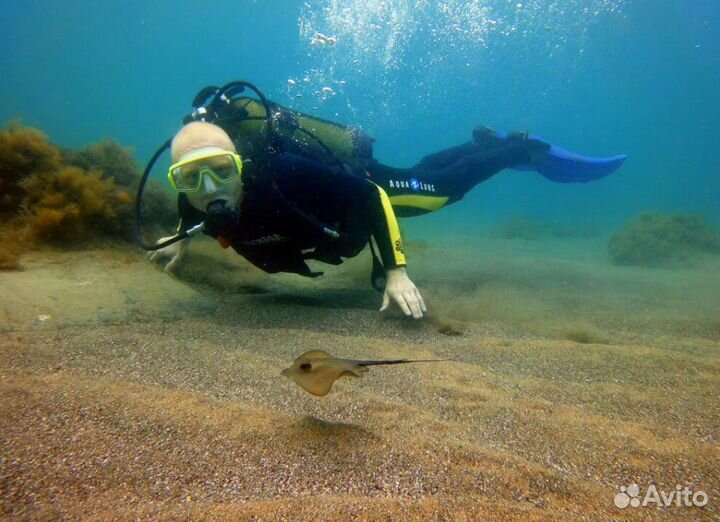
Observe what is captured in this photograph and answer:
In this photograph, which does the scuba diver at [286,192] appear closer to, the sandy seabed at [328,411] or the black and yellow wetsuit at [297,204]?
the black and yellow wetsuit at [297,204]

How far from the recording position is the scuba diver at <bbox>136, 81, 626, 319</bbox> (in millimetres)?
3576

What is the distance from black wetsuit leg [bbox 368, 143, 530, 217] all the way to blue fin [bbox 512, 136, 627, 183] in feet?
1.75

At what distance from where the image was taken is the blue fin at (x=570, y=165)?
8034 mm

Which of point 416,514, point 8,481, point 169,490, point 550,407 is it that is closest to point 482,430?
point 550,407

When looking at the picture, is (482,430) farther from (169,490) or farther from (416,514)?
(169,490)

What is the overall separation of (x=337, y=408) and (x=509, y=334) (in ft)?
7.79

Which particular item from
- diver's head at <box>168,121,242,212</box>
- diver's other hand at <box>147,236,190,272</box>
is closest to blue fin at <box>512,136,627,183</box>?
diver's head at <box>168,121,242,212</box>

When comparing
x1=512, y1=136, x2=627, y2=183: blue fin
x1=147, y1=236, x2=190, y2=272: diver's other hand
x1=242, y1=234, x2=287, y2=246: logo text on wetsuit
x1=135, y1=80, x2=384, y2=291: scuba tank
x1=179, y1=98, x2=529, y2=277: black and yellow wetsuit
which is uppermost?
x1=512, y1=136, x2=627, y2=183: blue fin

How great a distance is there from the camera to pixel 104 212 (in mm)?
5340

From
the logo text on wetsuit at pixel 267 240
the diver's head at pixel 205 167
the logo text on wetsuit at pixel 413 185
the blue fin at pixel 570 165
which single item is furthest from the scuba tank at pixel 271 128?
the blue fin at pixel 570 165

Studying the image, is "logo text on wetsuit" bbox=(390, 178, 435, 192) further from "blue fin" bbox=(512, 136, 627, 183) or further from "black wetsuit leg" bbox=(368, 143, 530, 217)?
"blue fin" bbox=(512, 136, 627, 183)

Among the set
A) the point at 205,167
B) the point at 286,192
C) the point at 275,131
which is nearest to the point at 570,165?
the point at 275,131

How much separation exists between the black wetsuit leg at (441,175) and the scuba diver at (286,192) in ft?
0.07

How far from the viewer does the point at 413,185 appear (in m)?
5.91
